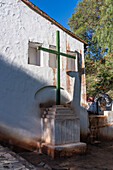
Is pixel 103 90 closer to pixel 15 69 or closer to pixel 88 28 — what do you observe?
pixel 88 28

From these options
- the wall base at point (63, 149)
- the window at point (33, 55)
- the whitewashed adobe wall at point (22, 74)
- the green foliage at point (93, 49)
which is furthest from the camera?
the green foliage at point (93, 49)

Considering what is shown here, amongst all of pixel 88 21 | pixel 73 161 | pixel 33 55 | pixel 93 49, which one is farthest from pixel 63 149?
pixel 88 21

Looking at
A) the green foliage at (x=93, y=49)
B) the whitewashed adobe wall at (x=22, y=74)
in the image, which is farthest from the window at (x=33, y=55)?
the green foliage at (x=93, y=49)

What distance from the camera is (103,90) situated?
564 inches

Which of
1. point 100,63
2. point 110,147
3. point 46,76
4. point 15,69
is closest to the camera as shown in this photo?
point 15,69

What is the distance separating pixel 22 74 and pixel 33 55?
3.94 ft

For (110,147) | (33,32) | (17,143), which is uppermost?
(33,32)

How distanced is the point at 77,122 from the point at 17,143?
2187mm

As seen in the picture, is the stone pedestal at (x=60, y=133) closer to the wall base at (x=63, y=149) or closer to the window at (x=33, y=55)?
the wall base at (x=63, y=149)

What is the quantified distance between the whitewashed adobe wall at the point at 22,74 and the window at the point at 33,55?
0.73 feet

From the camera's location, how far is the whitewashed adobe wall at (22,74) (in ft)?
19.2

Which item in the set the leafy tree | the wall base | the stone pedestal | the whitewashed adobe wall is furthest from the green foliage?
the wall base

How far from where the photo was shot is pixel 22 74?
6.21 metres

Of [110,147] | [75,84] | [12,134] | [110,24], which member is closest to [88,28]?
[110,24]
